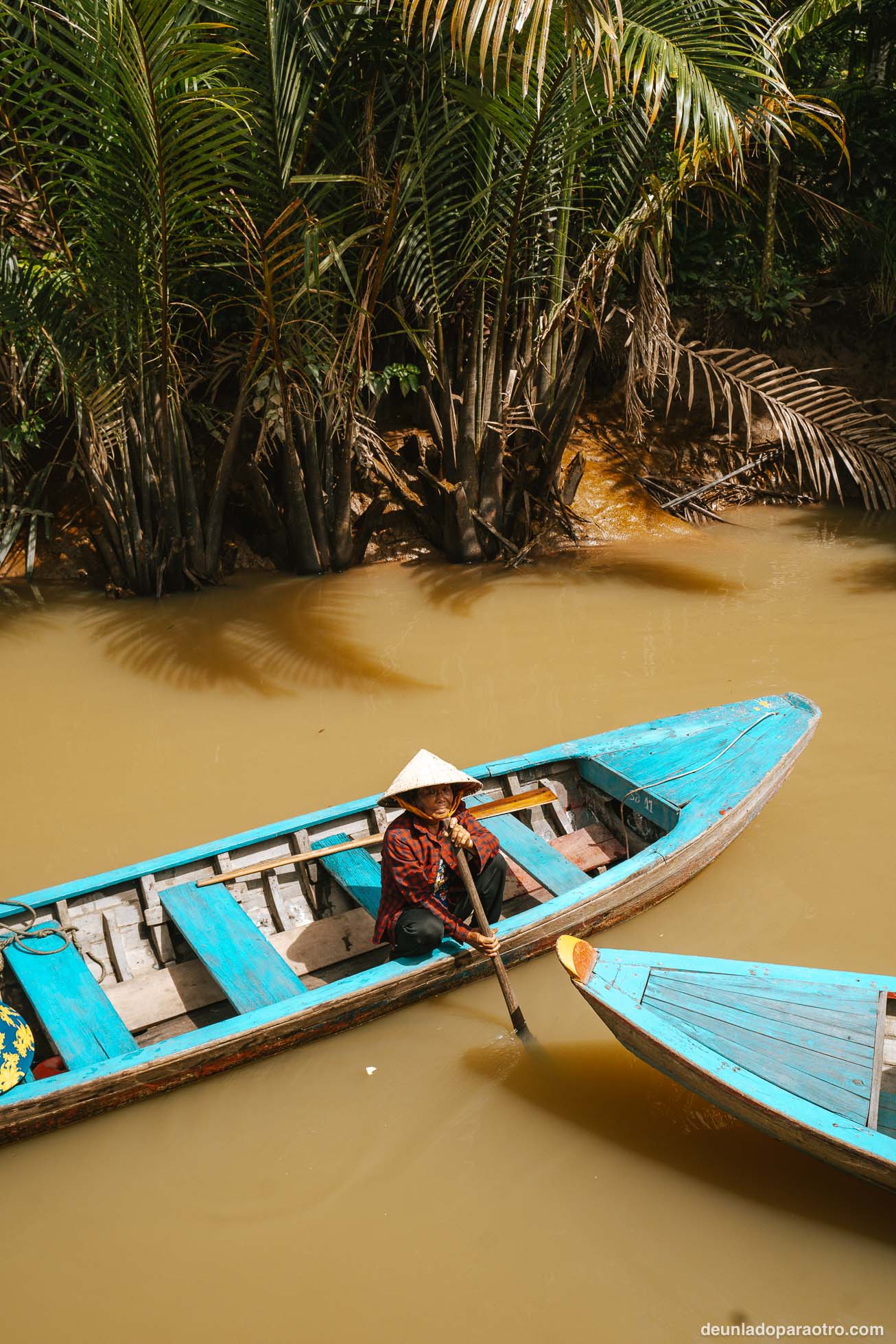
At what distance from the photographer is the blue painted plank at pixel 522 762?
4293 millimetres

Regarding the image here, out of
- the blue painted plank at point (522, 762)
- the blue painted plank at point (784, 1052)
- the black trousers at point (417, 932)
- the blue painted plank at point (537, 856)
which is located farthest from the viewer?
the blue painted plank at point (537, 856)

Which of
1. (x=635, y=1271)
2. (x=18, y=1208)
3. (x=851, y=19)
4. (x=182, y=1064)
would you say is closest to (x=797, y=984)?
(x=635, y=1271)

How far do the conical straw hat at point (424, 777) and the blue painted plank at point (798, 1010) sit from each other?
986 mm

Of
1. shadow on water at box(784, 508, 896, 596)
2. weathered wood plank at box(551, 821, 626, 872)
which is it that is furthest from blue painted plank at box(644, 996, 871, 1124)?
shadow on water at box(784, 508, 896, 596)

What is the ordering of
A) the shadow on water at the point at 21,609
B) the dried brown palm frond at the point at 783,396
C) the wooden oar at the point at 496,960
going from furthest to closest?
the dried brown palm frond at the point at 783,396 → the shadow on water at the point at 21,609 → the wooden oar at the point at 496,960

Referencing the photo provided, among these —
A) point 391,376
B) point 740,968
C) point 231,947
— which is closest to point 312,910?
point 231,947

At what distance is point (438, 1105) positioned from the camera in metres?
3.62

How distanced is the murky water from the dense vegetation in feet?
6.52

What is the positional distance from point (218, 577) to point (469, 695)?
10.1ft

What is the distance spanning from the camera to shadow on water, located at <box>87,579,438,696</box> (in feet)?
22.7

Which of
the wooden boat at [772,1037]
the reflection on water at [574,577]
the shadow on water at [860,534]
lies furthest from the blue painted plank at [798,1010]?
the shadow on water at [860,534]

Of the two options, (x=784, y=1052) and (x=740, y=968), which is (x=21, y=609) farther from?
(x=784, y=1052)

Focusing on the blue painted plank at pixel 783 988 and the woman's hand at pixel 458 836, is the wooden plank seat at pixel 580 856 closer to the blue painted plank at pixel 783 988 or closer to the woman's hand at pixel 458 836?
the woman's hand at pixel 458 836

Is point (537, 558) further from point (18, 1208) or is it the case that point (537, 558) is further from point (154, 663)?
point (18, 1208)
